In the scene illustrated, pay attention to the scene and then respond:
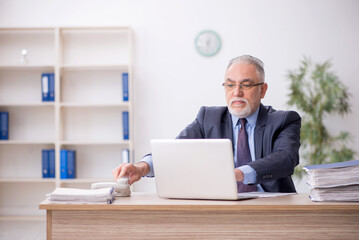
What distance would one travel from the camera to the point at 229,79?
2523mm

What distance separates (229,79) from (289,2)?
3.61 meters

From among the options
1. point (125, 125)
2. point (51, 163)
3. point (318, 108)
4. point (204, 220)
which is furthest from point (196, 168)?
point (51, 163)

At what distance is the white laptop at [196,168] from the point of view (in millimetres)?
1837

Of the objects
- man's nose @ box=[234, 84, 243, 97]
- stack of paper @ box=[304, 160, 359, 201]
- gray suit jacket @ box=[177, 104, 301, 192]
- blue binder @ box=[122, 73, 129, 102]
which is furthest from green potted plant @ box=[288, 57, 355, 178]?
stack of paper @ box=[304, 160, 359, 201]

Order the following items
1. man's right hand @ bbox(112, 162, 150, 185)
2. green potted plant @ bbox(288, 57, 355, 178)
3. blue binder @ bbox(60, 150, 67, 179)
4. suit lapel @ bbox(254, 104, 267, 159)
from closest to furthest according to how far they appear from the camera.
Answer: man's right hand @ bbox(112, 162, 150, 185) < suit lapel @ bbox(254, 104, 267, 159) < green potted plant @ bbox(288, 57, 355, 178) < blue binder @ bbox(60, 150, 67, 179)

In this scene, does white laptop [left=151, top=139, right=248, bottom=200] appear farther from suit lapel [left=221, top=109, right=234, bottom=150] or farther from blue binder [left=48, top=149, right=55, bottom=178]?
blue binder [left=48, top=149, right=55, bottom=178]

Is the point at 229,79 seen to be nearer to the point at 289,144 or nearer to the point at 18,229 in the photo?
the point at 289,144

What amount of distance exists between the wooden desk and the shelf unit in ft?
13.0

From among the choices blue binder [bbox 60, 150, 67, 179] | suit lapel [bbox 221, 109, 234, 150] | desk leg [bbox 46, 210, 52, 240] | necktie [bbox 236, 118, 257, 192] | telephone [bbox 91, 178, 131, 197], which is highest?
suit lapel [bbox 221, 109, 234, 150]

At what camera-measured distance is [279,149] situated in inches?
93.2

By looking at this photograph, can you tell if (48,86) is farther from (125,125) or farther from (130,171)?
A: (130,171)

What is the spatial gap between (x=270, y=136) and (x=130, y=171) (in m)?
0.73

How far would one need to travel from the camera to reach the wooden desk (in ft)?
5.90

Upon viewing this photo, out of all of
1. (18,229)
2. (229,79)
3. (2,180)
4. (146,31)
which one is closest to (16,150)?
(2,180)
